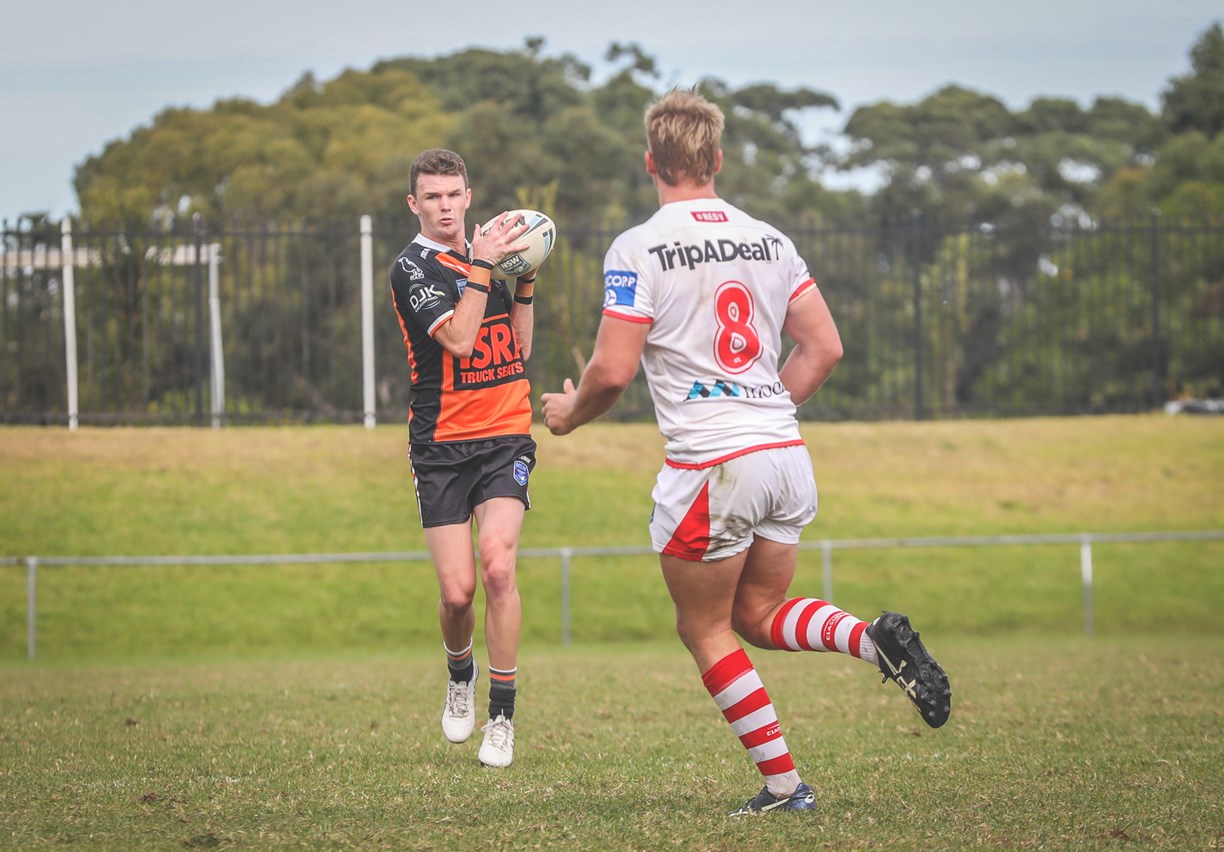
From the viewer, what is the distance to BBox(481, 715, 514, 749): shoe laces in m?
5.89

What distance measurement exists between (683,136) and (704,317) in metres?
0.61

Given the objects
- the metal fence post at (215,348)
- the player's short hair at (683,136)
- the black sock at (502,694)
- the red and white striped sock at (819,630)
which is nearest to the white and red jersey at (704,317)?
the player's short hair at (683,136)

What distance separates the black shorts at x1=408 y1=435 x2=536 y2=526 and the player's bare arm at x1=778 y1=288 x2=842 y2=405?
1.69 meters

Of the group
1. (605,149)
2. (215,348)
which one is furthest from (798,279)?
(605,149)

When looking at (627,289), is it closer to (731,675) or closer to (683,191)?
(683,191)

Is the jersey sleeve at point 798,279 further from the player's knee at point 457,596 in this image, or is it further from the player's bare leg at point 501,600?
the player's knee at point 457,596

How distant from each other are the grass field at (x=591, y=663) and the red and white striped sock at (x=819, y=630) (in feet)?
1.84

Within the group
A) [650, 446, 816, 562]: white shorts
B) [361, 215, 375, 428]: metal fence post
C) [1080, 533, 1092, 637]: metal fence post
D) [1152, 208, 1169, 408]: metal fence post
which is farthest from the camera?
[1152, 208, 1169, 408]: metal fence post

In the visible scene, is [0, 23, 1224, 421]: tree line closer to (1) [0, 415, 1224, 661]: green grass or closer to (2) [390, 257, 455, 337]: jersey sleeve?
(1) [0, 415, 1224, 661]: green grass

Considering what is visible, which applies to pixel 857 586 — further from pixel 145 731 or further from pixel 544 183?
pixel 544 183

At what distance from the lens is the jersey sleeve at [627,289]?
4.48 m

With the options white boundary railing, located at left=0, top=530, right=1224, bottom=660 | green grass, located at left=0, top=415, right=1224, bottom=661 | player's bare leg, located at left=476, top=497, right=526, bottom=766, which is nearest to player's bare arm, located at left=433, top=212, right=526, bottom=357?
player's bare leg, located at left=476, top=497, right=526, bottom=766

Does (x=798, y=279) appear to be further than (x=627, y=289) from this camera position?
Yes

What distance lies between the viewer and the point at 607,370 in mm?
4523
